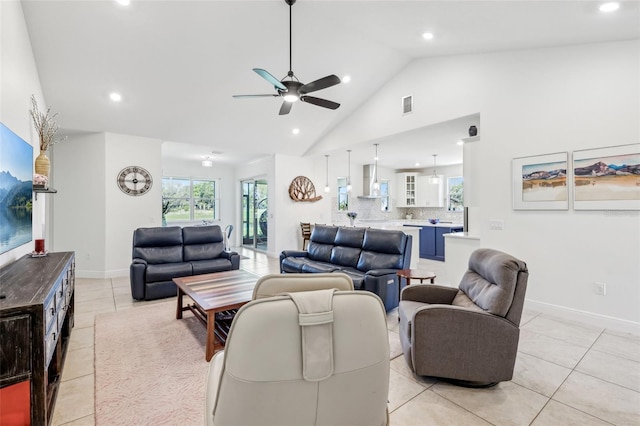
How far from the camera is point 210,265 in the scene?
182 inches

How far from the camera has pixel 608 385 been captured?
7.19ft

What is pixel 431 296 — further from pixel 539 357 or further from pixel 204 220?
pixel 204 220

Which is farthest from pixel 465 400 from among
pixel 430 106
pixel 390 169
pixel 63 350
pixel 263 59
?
pixel 390 169

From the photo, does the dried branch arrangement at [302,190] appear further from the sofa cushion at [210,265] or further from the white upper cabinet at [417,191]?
the sofa cushion at [210,265]

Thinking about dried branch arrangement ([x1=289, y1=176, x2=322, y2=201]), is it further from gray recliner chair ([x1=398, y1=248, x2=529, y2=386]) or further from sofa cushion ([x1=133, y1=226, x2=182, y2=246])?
gray recliner chair ([x1=398, y1=248, x2=529, y2=386])

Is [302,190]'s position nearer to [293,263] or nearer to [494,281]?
[293,263]

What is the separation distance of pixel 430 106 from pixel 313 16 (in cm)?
223

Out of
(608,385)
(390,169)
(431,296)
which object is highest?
(390,169)

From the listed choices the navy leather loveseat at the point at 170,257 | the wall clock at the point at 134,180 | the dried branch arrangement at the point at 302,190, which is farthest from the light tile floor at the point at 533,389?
the dried branch arrangement at the point at 302,190

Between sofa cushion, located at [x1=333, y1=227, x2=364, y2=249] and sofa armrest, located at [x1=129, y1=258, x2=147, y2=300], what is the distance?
2772 millimetres

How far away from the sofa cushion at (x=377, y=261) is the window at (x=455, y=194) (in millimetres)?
5577

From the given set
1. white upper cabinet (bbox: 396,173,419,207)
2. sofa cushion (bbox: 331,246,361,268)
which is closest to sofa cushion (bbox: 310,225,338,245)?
sofa cushion (bbox: 331,246,361,268)

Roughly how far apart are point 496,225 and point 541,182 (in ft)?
2.45

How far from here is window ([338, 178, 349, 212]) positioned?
870 cm
